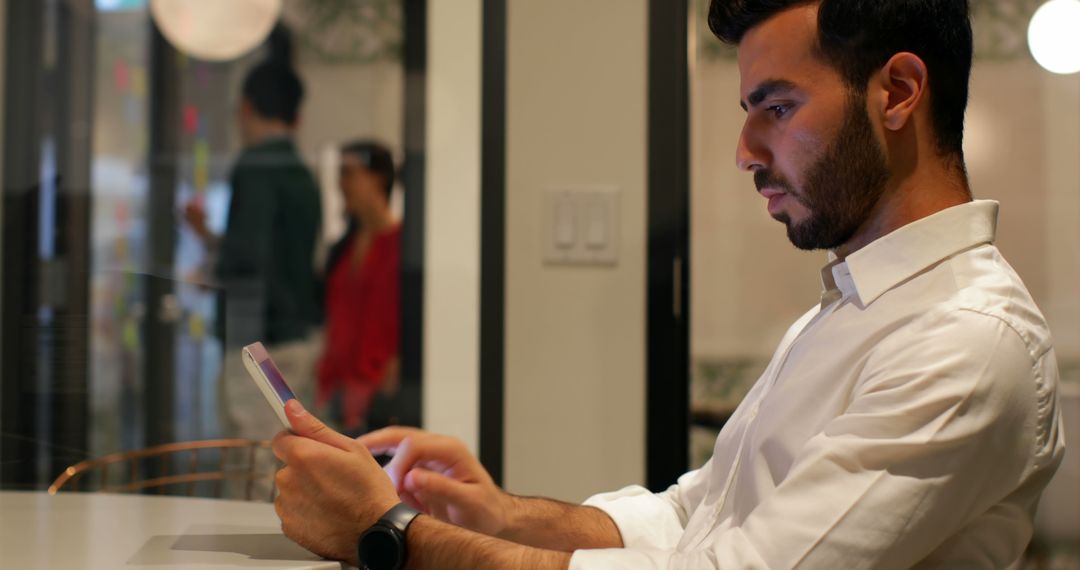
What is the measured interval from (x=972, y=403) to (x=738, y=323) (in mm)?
1429

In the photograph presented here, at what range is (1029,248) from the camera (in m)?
2.27

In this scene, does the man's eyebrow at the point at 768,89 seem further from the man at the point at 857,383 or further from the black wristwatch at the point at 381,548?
the black wristwatch at the point at 381,548

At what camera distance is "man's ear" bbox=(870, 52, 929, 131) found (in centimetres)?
105

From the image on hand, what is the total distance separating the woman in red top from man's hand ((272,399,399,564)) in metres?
1.28

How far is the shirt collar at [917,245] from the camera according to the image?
102 cm

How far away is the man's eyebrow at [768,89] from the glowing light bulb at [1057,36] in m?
1.42

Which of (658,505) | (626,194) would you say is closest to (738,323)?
(626,194)

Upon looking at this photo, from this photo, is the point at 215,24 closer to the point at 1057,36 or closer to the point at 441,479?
the point at 441,479

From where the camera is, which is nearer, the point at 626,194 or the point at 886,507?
the point at 886,507

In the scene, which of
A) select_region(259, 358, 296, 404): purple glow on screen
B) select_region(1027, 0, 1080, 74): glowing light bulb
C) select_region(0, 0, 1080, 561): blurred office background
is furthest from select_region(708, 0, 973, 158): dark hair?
select_region(1027, 0, 1080, 74): glowing light bulb

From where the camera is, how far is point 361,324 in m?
2.35

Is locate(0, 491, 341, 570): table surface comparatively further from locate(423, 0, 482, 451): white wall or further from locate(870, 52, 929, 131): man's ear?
locate(423, 0, 482, 451): white wall

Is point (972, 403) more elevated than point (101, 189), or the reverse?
point (101, 189)

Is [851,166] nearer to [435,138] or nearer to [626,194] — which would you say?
[626,194]
